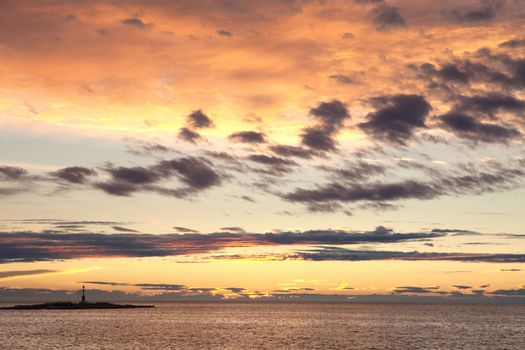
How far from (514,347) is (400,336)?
96.2 feet

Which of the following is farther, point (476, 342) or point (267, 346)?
point (476, 342)

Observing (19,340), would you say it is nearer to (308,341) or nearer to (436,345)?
(308,341)

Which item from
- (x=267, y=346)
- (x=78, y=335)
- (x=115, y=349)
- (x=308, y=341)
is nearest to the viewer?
(x=115, y=349)

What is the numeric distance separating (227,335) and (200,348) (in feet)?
113

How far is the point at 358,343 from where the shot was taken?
121625 millimetres

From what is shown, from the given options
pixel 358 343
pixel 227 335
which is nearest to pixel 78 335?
pixel 227 335

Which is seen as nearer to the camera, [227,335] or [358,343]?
[358,343]

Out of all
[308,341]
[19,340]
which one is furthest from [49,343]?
[308,341]

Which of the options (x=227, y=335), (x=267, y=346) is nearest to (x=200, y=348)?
(x=267, y=346)

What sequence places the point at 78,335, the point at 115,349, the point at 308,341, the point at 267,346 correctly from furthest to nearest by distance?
1. the point at 78,335
2. the point at 308,341
3. the point at 267,346
4. the point at 115,349

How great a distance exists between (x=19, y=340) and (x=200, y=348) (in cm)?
3670

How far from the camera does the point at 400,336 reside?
14312 centimetres

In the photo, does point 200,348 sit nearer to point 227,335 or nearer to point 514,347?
point 227,335

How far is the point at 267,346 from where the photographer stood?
4532 inches
